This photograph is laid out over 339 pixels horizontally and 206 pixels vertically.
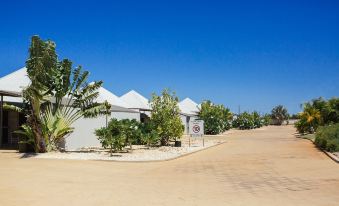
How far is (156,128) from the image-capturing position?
25.6 meters

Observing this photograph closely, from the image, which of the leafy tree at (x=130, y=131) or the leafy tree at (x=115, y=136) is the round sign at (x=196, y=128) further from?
the leafy tree at (x=115, y=136)

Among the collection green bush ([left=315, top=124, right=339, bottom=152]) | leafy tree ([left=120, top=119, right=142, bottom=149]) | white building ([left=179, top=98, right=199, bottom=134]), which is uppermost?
white building ([left=179, top=98, right=199, bottom=134])

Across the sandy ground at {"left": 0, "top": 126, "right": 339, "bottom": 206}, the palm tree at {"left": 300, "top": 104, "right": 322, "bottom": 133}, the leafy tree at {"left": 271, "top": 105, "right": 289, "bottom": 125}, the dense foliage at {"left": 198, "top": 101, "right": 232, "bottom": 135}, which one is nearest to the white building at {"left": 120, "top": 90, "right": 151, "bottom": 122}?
the dense foliage at {"left": 198, "top": 101, "right": 232, "bottom": 135}

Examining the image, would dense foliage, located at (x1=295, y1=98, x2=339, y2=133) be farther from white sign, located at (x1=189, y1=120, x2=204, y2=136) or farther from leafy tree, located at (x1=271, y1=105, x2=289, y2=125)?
leafy tree, located at (x1=271, y1=105, x2=289, y2=125)

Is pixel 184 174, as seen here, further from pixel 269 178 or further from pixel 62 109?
pixel 62 109

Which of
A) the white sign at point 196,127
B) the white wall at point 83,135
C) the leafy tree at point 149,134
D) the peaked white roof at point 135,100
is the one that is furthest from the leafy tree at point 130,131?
the peaked white roof at point 135,100

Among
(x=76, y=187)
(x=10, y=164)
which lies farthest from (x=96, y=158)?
(x=76, y=187)

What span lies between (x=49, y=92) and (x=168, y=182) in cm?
1067

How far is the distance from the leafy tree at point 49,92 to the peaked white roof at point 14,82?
4.71m

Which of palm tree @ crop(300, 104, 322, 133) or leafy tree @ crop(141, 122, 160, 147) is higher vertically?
palm tree @ crop(300, 104, 322, 133)

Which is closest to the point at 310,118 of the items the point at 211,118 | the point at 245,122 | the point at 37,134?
the point at 211,118

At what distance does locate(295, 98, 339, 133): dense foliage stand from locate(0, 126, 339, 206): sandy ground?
23.7 metres

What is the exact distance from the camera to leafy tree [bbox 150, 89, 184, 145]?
2556cm

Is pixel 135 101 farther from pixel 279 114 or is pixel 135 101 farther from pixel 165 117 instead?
pixel 279 114
